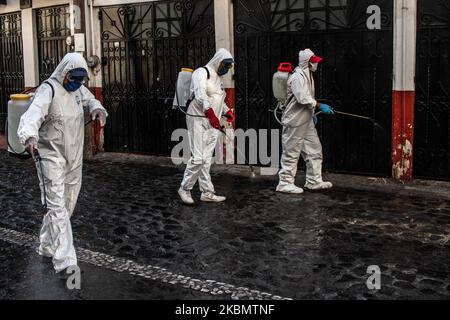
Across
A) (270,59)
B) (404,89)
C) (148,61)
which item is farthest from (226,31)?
(404,89)

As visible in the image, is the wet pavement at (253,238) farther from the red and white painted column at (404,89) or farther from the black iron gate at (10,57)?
the black iron gate at (10,57)

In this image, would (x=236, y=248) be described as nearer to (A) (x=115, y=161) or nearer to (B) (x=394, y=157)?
(B) (x=394, y=157)

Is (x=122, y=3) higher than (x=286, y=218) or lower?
higher

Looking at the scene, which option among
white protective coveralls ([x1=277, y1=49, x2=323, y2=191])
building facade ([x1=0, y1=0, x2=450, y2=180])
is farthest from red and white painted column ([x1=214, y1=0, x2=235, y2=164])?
white protective coveralls ([x1=277, y1=49, x2=323, y2=191])

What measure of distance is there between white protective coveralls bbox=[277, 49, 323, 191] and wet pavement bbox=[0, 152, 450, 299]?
351 millimetres

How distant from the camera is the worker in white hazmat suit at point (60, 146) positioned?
5.25 meters

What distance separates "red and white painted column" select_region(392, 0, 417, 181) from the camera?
8500mm

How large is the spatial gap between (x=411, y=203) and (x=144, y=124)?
5735 millimetres

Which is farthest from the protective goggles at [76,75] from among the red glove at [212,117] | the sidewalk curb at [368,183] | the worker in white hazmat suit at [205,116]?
the sidewalk curb at [368,183]

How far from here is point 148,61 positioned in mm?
11492

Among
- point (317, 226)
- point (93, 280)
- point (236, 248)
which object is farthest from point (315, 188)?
point (93, 280)

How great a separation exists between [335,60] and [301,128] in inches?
64.3

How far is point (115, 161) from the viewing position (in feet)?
37.8
